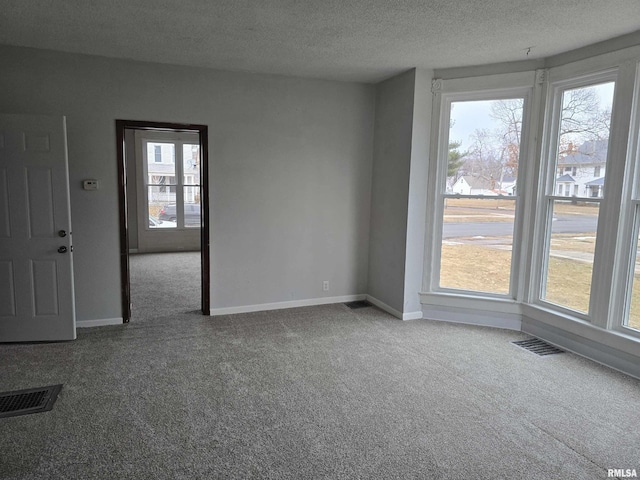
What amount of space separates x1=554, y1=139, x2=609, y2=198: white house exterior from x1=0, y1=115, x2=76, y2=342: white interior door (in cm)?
448

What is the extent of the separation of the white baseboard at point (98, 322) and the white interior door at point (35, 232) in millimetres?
347

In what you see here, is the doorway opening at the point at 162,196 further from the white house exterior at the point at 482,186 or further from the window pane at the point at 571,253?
the window pane at the point at 571,253

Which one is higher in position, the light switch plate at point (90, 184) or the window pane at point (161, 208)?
the light switch plate at point (90, 184)

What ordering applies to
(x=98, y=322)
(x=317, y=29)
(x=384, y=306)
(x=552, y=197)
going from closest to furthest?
(x=317, y=29) < (x=552, y=197) < (x=98, y=322) < (x=384, y=306)

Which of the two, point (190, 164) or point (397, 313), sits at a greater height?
point (190, 164)

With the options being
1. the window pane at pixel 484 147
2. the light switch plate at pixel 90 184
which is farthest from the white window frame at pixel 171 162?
the window pane at pixel 484 147

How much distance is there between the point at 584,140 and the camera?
3.63 m

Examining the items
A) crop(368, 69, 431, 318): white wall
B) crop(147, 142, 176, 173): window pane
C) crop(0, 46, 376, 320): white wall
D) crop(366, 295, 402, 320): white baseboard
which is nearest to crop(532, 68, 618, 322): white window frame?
crop(368, 69, 431, 318): white wall

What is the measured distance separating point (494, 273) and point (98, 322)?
162 inches

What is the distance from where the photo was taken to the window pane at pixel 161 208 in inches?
339

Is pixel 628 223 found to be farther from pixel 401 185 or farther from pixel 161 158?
pixel 161 158

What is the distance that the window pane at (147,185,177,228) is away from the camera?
8609 mm

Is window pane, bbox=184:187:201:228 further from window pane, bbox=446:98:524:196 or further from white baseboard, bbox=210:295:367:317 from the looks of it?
window pane, bbox=446:98:524:196

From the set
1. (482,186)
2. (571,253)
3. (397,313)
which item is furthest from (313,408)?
(482,186)
